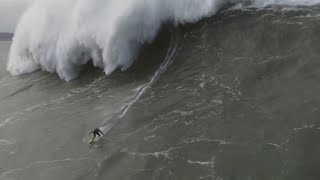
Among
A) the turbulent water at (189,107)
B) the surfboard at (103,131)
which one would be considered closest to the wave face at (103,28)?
the turbulent water at (189,107)

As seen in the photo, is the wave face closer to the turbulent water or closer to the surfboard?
the turbulent water

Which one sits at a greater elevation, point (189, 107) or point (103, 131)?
point (189, 107)

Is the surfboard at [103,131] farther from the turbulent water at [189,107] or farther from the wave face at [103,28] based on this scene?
the wave face at [103,28]

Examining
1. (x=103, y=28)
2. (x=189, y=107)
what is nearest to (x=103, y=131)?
(x=189, y=107)

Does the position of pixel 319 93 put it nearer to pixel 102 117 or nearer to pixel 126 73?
pixel 102 117

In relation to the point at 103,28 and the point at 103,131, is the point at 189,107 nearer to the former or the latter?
the point at 103,131

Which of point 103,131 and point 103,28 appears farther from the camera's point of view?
point 103,28

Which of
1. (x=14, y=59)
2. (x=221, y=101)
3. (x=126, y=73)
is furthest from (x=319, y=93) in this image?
(x=14, y=59)
